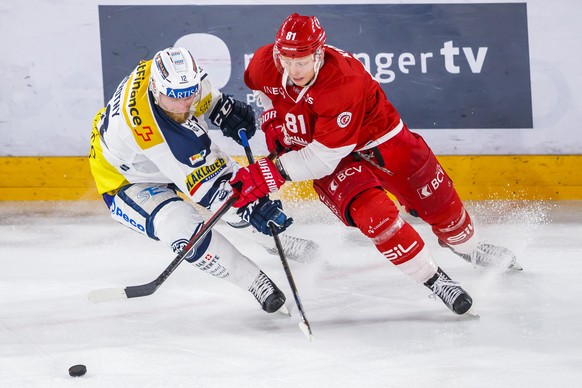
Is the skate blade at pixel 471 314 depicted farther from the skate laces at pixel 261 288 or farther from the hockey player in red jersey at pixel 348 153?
the skate laces at pixel 261 288

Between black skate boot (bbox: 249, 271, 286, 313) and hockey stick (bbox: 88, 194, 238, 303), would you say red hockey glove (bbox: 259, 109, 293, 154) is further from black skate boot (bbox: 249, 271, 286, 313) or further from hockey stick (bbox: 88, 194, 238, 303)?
black skate boot (bbox: 249, 271, 286, 313)

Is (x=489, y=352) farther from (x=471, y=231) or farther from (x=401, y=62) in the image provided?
(x=401, y=62)

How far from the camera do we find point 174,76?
10.9 ft

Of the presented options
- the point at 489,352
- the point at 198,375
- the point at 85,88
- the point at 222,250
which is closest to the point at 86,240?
the point at 85,88

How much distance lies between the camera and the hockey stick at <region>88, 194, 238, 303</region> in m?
3.44

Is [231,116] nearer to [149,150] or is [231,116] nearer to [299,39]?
[149,150]

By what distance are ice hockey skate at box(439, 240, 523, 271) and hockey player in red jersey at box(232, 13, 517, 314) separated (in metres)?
0.18

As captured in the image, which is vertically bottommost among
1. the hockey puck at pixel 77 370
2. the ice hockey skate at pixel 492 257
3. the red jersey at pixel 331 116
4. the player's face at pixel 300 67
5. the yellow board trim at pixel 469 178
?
the yellow board trim at pixel 469 178

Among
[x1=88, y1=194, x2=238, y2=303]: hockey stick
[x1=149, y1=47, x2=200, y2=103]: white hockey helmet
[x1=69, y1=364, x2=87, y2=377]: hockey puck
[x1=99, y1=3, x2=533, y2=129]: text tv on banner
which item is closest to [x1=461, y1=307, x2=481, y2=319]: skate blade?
[x1=88, y1=194, x2=238, y2=303]: hockey stick

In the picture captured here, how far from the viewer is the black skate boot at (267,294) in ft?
11.7

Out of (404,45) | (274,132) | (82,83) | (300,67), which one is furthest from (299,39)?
(82,83)

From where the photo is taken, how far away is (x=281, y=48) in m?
3.29

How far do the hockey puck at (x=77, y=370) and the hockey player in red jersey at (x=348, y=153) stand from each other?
30.6 inches

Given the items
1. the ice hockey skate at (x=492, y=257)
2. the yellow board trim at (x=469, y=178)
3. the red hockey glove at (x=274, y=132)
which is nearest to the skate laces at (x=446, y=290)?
the ice hockey skate at (x=492, y=257)
